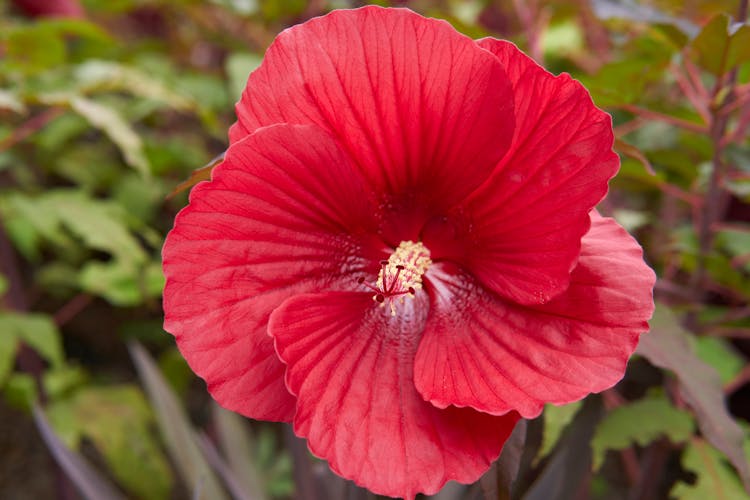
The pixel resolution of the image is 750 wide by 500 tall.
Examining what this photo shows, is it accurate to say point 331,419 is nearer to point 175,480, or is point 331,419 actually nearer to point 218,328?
point 218,328

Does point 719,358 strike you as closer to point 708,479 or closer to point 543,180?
point 708,479

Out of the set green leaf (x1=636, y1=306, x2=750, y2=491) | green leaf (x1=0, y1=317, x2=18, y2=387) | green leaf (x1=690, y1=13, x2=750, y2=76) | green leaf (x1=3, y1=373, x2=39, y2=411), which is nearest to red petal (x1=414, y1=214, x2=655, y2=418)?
green leaf (x1=636, y1=306, x2=750, y2=491)

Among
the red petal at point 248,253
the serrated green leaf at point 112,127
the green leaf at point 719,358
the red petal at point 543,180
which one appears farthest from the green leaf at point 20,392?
the green leaf at point 719,358

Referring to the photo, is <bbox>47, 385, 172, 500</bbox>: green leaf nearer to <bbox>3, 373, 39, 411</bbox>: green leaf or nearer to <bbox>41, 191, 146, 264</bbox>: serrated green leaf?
<bbox>3, 373, 39, 411</bbox>: green leaf

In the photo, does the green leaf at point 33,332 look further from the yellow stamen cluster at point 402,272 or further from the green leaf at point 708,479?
the green leaf at point 708,479

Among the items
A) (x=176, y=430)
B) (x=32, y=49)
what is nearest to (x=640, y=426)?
(x=176, y=430)
